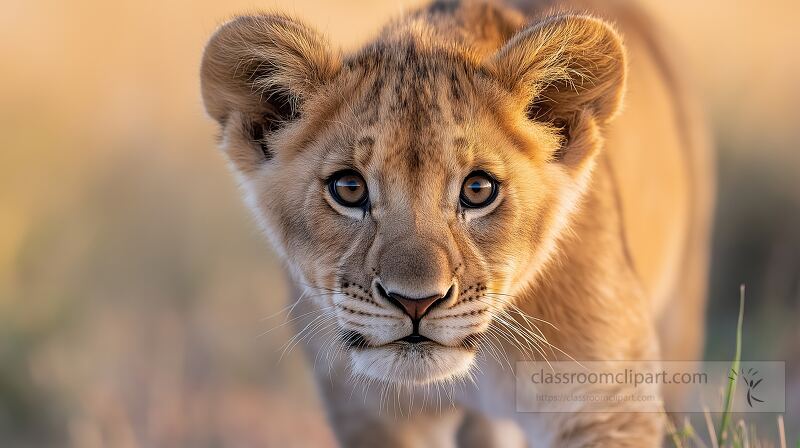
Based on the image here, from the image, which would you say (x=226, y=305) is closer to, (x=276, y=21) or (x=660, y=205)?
(x=660, y=205)

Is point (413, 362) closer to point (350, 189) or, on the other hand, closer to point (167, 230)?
point (350, 189)

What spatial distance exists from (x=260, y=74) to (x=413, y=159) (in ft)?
2.77

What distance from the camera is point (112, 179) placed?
10500mm

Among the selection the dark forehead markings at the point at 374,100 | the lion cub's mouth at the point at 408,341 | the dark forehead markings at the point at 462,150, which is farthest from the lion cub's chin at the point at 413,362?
the dark forehead markings at the point at 374,100

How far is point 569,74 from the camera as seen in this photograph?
13.8 ft

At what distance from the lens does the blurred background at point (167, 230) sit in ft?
25.7

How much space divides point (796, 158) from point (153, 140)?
5545mm

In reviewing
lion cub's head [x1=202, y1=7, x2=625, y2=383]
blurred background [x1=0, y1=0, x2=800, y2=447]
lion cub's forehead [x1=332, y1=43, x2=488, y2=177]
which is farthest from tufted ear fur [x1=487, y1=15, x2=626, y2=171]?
blurred background [x1=0, y1=0, x2=800, y2=447]

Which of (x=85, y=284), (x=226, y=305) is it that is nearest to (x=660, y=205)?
(x=226, y=305)

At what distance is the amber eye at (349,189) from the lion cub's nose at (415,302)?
0.38 metres

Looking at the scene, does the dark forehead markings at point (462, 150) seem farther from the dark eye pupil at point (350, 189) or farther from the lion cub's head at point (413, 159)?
the dark eye pupil at point (350, 189)

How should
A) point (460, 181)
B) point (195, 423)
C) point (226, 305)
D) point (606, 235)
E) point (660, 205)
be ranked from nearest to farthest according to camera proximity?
1. point (460, 181)
2. point (606, 235)
3. point (660, 205)
4. point (195, 423)
5. point (226, 305)

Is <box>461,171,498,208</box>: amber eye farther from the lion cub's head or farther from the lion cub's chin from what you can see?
the lion cub's chin

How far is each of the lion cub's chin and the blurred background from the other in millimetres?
3233
